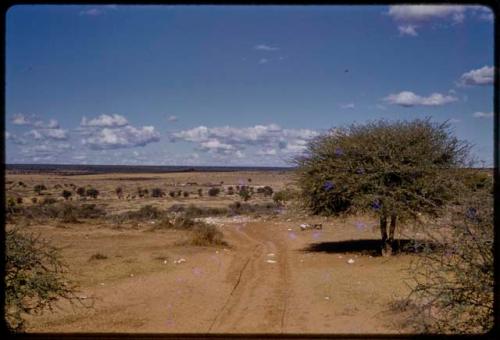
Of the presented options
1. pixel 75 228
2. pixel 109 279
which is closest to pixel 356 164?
pixel 109 279

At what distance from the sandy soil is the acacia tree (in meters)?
1.54

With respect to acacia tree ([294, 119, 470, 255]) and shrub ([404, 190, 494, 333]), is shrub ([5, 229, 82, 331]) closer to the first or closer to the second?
shrub ([404, 190, 494, 333])

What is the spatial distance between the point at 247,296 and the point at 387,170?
6498 millimetres

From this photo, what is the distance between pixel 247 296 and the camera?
393 inches

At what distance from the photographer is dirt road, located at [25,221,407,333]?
26.1 ft

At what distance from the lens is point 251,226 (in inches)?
1061

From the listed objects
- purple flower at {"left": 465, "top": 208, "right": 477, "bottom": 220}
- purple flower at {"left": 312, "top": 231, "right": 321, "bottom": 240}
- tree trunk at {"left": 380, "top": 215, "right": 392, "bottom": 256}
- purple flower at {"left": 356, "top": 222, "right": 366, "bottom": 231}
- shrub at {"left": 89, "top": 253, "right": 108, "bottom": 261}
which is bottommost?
purple flower at {"left": 356, "top": 222, "right": 366, "bottom": 231}

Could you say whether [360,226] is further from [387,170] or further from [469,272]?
[469,272]

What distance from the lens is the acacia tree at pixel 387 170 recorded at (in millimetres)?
14516

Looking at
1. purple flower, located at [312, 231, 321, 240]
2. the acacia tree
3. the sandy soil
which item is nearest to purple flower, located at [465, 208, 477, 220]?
the sandy soil

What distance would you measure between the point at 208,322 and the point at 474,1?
6.18m

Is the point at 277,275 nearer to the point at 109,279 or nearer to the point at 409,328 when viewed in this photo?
the point at 109,279

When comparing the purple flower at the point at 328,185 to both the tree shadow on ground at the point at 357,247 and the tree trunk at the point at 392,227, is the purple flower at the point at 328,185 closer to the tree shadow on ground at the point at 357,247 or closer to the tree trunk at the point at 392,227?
the tree trunk at the point at 392,227

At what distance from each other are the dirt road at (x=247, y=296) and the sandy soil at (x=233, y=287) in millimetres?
17
